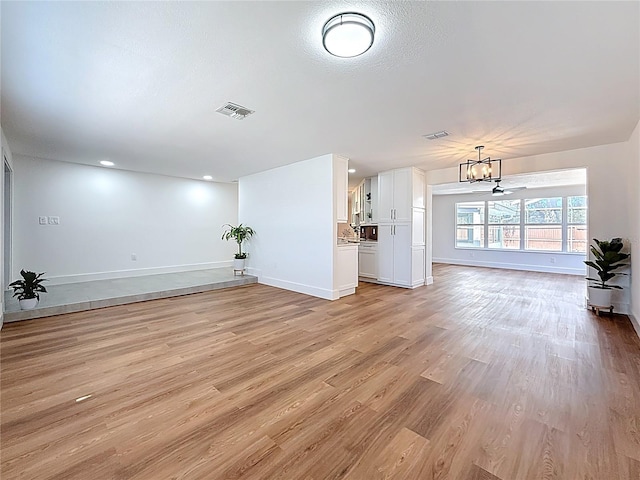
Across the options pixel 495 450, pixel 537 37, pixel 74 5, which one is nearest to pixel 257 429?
pixel 495 450

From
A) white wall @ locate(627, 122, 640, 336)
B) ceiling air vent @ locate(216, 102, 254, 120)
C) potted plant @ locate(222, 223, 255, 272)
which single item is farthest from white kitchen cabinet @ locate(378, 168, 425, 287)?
ceiling air vent @ locate(216, 102, 254, 120)

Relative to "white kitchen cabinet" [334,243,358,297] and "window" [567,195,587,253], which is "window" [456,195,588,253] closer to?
"window" [567,195,587,253]

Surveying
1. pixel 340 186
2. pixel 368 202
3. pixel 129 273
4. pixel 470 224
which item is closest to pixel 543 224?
pixel 470 224

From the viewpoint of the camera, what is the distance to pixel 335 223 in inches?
188

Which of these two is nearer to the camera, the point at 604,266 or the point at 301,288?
the point at 604,266

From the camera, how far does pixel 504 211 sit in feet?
29.3

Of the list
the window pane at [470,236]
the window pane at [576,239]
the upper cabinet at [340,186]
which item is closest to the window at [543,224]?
the window pane at [576,239]

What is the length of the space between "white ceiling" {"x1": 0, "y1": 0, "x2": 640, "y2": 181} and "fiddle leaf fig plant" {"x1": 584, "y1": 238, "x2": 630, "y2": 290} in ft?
4.76

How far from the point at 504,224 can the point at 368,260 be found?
17.9ft

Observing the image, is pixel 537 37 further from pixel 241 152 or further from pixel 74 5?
pixel 241 152

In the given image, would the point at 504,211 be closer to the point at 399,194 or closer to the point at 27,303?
the point at 399,194

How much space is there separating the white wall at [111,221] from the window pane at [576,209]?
9661 mm

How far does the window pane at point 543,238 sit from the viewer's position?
7983 mm

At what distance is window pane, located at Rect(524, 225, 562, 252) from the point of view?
26.2ft
